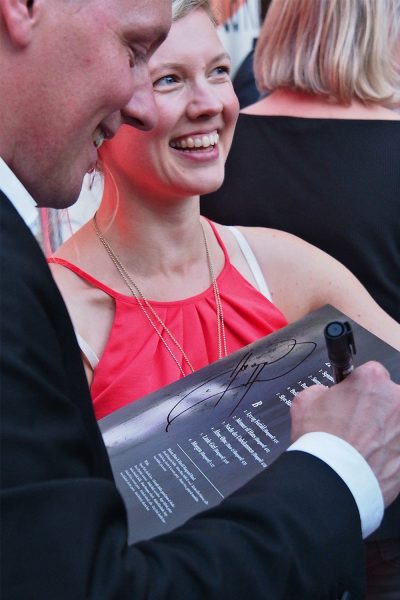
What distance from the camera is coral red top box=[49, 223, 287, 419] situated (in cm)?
148

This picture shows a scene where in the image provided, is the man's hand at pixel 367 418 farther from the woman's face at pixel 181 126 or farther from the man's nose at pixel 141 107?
the woman's face at pixel 181 126

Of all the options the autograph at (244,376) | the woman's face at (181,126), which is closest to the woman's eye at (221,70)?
the woman's face at (181,126)

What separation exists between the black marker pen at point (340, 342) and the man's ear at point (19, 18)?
18.0 inches

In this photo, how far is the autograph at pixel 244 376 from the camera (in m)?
1.22

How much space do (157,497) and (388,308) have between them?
1.10 metres

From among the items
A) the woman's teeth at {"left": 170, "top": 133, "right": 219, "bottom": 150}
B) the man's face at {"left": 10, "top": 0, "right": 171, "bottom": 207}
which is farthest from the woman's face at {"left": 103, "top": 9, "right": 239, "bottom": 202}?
the man's face at {"left": 10, "top": 0, "right": 171, "bottom": 207}

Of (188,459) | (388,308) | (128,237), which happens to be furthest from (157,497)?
(388,308)

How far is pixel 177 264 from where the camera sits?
170 cm

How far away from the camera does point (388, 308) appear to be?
1995 mm

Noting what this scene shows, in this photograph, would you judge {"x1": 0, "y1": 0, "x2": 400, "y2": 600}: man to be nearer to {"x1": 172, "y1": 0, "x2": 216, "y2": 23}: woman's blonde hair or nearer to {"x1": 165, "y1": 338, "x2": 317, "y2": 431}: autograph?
{"x1": 165, "y1": 338, "x2": 317, "y2": 431}: autograph

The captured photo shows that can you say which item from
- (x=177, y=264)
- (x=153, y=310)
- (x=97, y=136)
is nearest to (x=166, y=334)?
(x=153, y=310)

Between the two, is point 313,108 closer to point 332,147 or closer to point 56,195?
point 332,147

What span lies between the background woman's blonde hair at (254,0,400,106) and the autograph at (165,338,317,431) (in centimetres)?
94

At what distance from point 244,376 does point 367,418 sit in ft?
1.14
